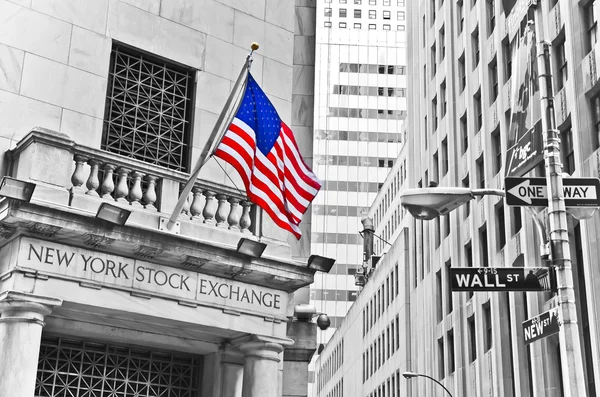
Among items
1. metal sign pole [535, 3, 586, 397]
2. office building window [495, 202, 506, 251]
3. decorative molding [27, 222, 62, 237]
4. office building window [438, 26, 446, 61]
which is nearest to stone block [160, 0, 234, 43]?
decorative molding [27, 222, 62, 237]

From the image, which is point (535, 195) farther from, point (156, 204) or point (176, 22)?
point (176, 22)

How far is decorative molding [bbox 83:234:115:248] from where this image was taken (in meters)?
11.7

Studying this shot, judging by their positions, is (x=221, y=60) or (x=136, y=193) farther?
(x=221, y=60)

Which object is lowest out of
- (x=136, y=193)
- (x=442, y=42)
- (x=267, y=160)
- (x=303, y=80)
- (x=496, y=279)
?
(x=496, y=279)

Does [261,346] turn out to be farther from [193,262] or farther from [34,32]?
[34,32]

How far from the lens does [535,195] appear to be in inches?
449

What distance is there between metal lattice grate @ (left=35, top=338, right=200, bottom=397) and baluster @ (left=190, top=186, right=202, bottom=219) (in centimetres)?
234

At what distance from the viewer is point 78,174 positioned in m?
12.2

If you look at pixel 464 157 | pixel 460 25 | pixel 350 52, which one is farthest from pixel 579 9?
pixel 350 52

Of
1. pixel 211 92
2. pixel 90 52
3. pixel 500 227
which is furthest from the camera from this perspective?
pixel 500 227

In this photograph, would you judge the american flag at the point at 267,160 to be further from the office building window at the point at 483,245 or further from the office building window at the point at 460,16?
the office building window at the point at 460,16

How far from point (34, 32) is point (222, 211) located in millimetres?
3993

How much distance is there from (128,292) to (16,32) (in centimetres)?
433

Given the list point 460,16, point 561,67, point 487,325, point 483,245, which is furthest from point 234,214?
point 460,16
